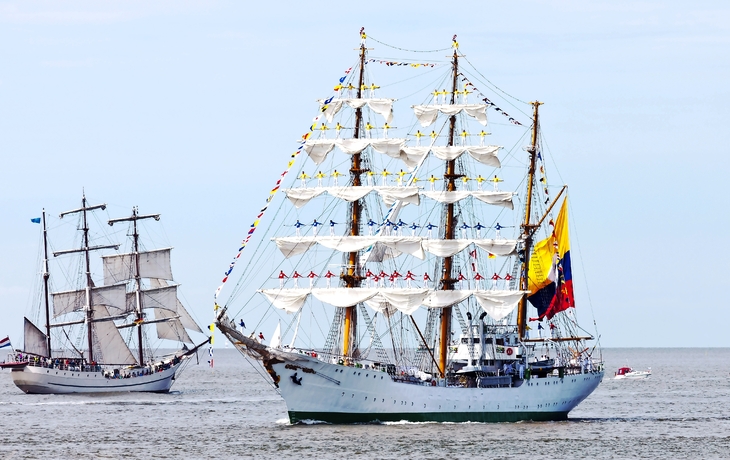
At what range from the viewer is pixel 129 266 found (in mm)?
156250

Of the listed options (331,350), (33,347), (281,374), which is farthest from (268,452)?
(33,347)

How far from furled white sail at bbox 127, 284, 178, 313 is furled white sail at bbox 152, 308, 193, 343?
745 mm

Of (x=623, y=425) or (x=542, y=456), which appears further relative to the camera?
(x=623, y=425)

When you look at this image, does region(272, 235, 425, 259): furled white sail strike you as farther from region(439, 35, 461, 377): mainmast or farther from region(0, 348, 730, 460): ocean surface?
region(0, 348, 730, 460): ocean surface

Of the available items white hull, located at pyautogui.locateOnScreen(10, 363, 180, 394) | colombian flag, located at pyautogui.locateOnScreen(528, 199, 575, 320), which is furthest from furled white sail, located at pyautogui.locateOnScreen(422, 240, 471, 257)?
white hull, located at pyautogui.locateOnScreen(10, 363, 180, 394)

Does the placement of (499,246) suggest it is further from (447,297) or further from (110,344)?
(110,344)

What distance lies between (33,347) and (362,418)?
2776 inches

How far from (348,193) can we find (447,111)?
9784 millimetres

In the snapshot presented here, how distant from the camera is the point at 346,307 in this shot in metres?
96.6

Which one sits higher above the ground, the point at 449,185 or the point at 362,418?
the point at 449,185

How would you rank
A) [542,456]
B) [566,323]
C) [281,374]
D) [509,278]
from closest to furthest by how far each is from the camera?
1. [542,456]
2. [281,374]
3. [509,278]
4. [566,323]

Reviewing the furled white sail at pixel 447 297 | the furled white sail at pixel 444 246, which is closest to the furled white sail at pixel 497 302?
the furled white sail at pixel 447 297

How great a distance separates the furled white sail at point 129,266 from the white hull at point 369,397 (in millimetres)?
67931

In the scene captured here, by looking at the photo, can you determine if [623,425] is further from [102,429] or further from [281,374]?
[102,429]
